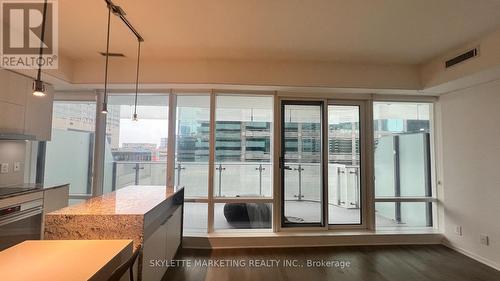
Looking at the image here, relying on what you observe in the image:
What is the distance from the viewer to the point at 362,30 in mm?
2826

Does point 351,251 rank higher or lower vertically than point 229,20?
lower

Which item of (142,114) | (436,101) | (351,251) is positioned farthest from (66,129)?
(436,101)

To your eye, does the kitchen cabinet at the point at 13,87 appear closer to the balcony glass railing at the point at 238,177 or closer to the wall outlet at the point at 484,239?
the balcony glass railing at the point at 238,177

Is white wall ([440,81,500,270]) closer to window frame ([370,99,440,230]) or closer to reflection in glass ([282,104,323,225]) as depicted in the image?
window frame ([370,99,440,230])

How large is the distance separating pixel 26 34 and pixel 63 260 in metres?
2.94

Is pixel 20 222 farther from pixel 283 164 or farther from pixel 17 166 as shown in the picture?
pixel 283 164

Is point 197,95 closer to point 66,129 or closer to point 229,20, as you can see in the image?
point 229,20

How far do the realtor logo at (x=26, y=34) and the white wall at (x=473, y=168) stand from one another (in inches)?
210

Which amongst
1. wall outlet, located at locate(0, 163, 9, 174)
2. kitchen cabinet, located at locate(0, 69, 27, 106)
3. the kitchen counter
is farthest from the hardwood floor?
kitchen cabinet, located at locate(0, 69, 27, 106)

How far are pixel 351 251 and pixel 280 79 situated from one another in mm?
2820

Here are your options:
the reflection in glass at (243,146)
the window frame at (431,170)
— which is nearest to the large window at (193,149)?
the reflection in glass at (243,146)

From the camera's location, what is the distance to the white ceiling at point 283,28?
2.38m

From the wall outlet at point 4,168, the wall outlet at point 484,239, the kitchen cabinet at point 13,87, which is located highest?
the kitchen cabinet at point 13,87

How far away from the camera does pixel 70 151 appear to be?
163 inches
